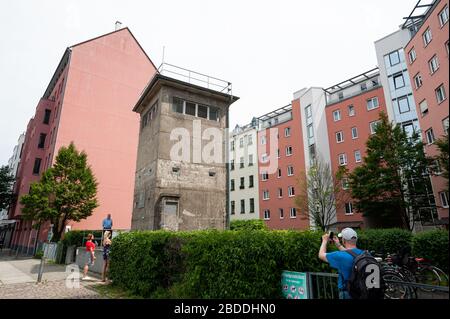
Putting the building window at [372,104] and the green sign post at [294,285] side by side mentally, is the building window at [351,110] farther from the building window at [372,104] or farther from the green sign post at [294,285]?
the green sign post at [294,285]

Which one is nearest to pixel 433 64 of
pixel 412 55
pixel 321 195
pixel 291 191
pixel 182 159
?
pixel 412 55

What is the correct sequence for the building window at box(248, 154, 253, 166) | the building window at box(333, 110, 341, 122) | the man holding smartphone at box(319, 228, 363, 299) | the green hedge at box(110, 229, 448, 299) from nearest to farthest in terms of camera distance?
the man holding smartphone at box(319, 228, 363, 299) → the green hedge at box(110, 229, 448, 299) → the building window at box(333, 110, 341, 122) → the building window at box(248, 154, 253, 166)

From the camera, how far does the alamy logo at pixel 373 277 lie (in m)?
3.54

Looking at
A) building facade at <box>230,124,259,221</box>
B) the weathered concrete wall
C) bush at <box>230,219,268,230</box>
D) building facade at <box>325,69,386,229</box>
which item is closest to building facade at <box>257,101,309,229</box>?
building facade at <box>230,124,259,221</box>

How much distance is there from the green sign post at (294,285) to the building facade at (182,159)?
34.5ft

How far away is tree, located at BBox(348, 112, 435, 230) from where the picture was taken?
82.2 ft

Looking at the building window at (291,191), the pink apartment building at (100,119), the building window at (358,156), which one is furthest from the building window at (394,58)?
the pink apartment building at (100,119)

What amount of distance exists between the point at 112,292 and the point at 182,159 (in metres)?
8.92

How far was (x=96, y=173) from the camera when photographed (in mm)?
29312

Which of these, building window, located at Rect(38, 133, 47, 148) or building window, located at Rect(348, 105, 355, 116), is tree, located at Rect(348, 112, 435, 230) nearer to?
building window, located at Rect(348, 105, 355, 116)

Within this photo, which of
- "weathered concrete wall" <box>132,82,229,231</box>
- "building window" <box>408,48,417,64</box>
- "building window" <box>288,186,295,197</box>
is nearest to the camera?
"weathered concrete wall" <box>132,82,229,231</box>

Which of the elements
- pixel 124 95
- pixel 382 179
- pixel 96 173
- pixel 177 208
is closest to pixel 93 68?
Answer: pixel 124 95

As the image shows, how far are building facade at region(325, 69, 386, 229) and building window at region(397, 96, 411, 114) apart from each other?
2311mm

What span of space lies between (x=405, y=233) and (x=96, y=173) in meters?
28.4
